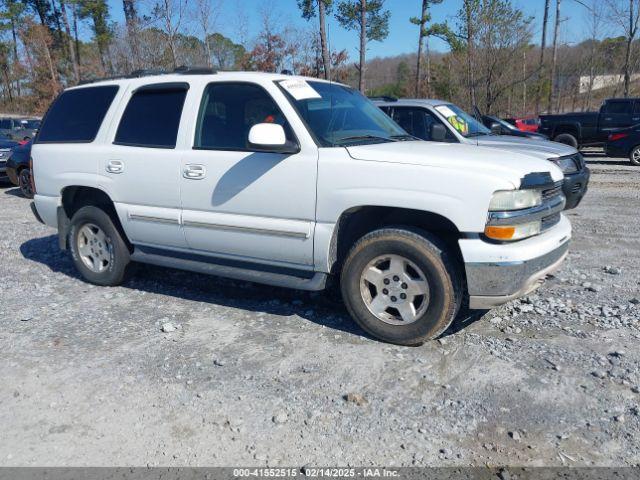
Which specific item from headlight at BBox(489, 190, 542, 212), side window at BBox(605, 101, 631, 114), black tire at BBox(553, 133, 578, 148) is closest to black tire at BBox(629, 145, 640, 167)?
black tire at BBox(553, 133, 578, 148)

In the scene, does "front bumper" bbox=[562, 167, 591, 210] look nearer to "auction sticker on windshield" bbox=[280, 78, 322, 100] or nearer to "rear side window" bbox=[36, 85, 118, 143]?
"auction sticker on windshield" bbox=[280, 78, 322, 100]

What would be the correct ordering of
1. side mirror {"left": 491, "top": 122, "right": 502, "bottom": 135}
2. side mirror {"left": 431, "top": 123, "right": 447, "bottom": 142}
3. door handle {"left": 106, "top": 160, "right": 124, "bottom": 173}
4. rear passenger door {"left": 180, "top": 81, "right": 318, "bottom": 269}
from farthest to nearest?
side mirror {"left": 491, "top": 122, "right": 502, "bottom": 135}
side mirror {"left": 431, "top": 123, "right": 447, "bottom": 142}
door handle {"left": 106, "top": 160, "right": 124, "bottom": 173}
rear passenger door {"left": 180, "top": 81, "right": 318, "bottom": 269}

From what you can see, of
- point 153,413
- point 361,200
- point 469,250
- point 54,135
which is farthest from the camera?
point 54,135

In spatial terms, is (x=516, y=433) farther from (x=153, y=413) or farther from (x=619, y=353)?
(x=153, y=413)

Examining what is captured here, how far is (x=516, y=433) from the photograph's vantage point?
3.02m

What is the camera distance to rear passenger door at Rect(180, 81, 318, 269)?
4215mm

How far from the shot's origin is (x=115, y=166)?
5.11 meters

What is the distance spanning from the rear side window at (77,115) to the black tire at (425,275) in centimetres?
293

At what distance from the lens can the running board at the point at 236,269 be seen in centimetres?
435

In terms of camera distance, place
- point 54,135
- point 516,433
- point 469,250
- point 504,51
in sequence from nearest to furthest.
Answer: point 516,433
point 469,250
point 54,135
point 504,51

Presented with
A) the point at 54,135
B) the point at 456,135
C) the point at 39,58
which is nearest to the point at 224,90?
the point at 54,135

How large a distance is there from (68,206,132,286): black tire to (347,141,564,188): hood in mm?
2607

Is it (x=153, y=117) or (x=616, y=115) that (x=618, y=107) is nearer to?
(x=616, y=115)

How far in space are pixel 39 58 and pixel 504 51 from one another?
3900 centimetres
